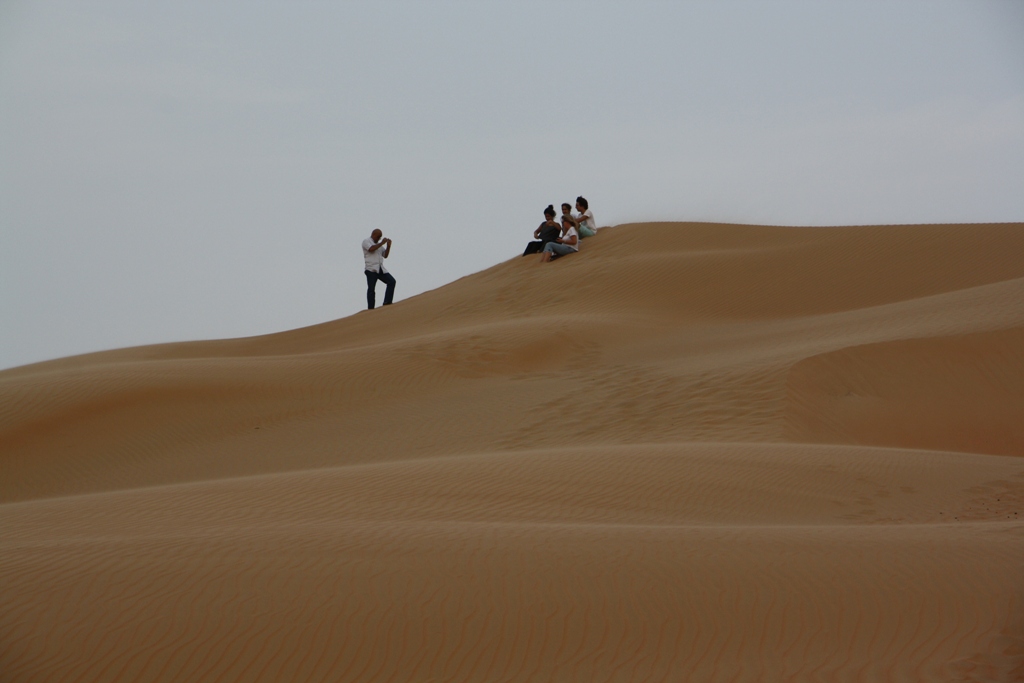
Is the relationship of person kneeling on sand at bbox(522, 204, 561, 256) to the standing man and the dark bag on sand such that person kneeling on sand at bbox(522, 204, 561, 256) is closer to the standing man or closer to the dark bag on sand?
the dark bag on sand

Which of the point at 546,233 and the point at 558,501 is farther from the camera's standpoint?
the point at 546,233

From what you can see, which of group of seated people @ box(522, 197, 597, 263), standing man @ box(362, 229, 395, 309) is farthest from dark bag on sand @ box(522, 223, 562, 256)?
standing man @ box(362, 229, 395, 309)

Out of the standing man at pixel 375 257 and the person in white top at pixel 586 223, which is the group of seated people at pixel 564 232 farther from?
the standing man at pixel 375 257

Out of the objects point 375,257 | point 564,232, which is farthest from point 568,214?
point 375,257

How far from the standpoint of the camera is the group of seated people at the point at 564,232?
24.7m

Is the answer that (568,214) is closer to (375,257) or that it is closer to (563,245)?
(563,245)

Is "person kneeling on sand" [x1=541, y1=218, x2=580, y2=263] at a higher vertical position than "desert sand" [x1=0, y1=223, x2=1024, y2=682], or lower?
higher

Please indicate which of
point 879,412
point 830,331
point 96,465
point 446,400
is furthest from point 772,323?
point 96,465

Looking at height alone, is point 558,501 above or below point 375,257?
below

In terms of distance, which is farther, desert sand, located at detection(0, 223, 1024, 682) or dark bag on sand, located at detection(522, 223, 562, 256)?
dark bag on sand, located at detection(522, 223, 562, 256)

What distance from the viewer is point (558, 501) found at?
8.34 metres

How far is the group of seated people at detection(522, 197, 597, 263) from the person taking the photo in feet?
81.0

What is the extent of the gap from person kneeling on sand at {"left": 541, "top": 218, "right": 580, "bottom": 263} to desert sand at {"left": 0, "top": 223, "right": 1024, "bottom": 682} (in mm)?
4328

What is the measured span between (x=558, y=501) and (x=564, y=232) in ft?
56.7
